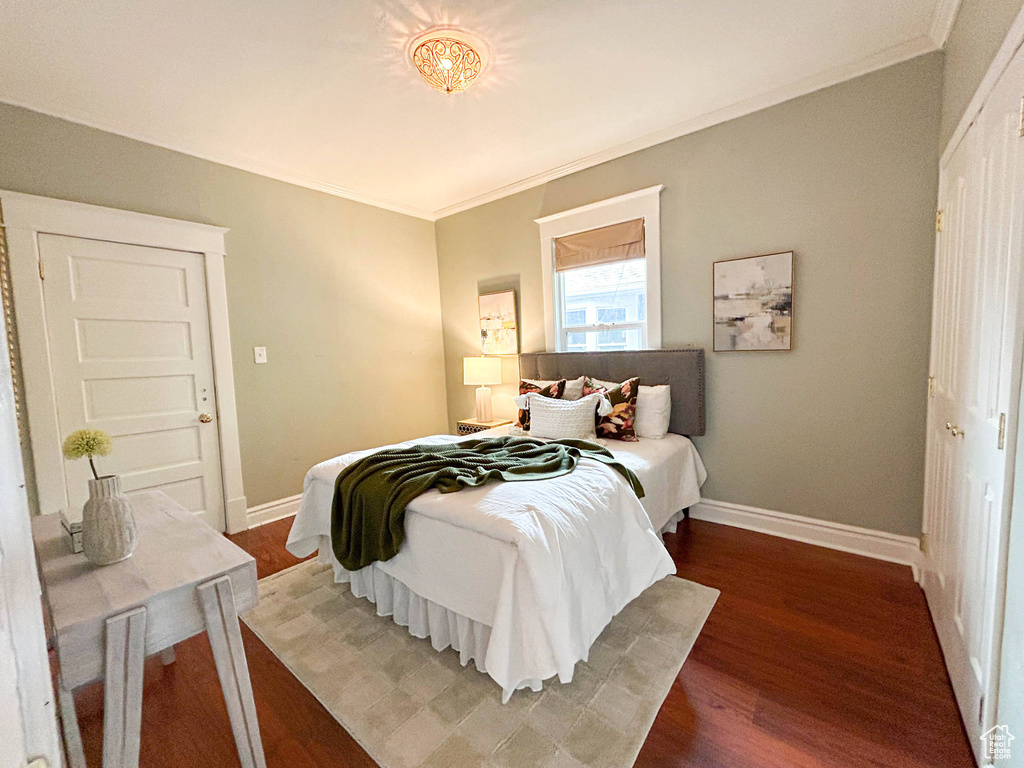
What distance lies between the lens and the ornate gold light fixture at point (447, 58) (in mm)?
2057

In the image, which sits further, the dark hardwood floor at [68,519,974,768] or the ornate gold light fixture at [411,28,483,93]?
the ornate gold light fixture at [411,28,483,93]

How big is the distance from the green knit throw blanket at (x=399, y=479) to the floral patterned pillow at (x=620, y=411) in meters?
0.55

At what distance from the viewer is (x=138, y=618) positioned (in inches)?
44.0

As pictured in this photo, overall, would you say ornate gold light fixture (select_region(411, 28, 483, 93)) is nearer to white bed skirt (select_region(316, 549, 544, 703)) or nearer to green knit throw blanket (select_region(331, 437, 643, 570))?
green knit throw blanket (select_region(331, 437, 643, 570))

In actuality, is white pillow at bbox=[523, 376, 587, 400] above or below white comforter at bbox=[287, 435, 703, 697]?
above

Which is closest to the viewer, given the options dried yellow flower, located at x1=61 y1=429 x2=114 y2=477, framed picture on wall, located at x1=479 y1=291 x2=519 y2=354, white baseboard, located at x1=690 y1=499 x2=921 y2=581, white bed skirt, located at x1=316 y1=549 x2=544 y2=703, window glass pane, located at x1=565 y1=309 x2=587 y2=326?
dried yellow flower, located at x1=61 y1=429 x2=114 y2=477

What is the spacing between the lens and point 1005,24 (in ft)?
4.44

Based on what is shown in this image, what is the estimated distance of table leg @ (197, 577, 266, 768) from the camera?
1.23m

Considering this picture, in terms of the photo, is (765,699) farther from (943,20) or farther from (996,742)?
(943,20)

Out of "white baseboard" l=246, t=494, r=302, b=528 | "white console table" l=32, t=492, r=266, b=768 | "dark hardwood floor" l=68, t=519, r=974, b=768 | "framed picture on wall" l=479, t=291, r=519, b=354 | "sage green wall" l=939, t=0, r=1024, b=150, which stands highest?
"sage green wall" l=939, t=0, r=1024, b=150

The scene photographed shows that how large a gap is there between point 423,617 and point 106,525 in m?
1.19

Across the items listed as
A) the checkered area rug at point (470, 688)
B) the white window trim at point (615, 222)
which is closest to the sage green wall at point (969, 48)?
the white window trim at point (615, 222)

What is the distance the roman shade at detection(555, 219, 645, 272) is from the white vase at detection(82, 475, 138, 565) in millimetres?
3041

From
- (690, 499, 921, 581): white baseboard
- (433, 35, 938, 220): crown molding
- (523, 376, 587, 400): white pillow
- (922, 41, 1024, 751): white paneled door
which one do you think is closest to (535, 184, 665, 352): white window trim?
(433, 35, 938, 220): crown molding
